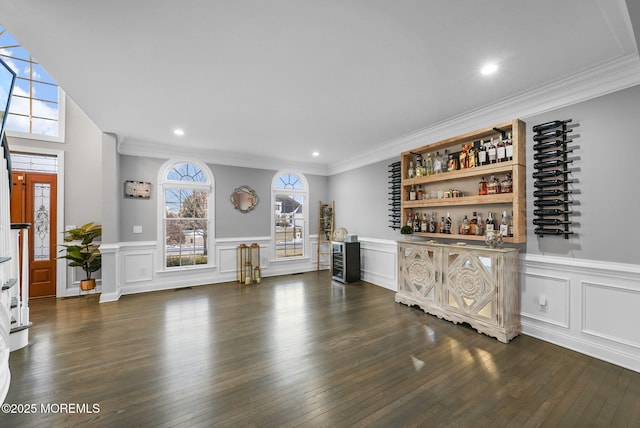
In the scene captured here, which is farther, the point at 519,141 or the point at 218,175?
the point at 218,175

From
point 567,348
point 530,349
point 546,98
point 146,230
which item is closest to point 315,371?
point 530,349

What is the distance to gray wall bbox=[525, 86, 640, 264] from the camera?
2.38 metres

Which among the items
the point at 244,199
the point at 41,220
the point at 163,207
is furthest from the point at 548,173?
the point at 41,220

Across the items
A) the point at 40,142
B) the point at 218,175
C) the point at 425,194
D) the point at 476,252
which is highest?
the point at 40,142

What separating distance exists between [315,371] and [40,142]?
577 cm

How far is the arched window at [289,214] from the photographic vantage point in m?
6.20

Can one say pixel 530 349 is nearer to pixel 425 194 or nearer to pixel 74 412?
pixel 425 194

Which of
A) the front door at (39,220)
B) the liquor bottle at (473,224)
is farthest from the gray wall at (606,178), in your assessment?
the front door at (39,220)

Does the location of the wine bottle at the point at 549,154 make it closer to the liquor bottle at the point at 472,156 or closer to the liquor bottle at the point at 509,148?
the liquor bottle at the point at 509,148

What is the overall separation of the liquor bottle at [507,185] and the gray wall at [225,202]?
419 centimetres

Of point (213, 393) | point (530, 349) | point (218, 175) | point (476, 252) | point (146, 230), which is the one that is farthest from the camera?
point (218, 175)

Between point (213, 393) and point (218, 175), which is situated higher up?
point (218, 175)

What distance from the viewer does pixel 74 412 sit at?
1.82m

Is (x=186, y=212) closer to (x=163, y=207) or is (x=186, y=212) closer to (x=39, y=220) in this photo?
(x=163, y=207)
